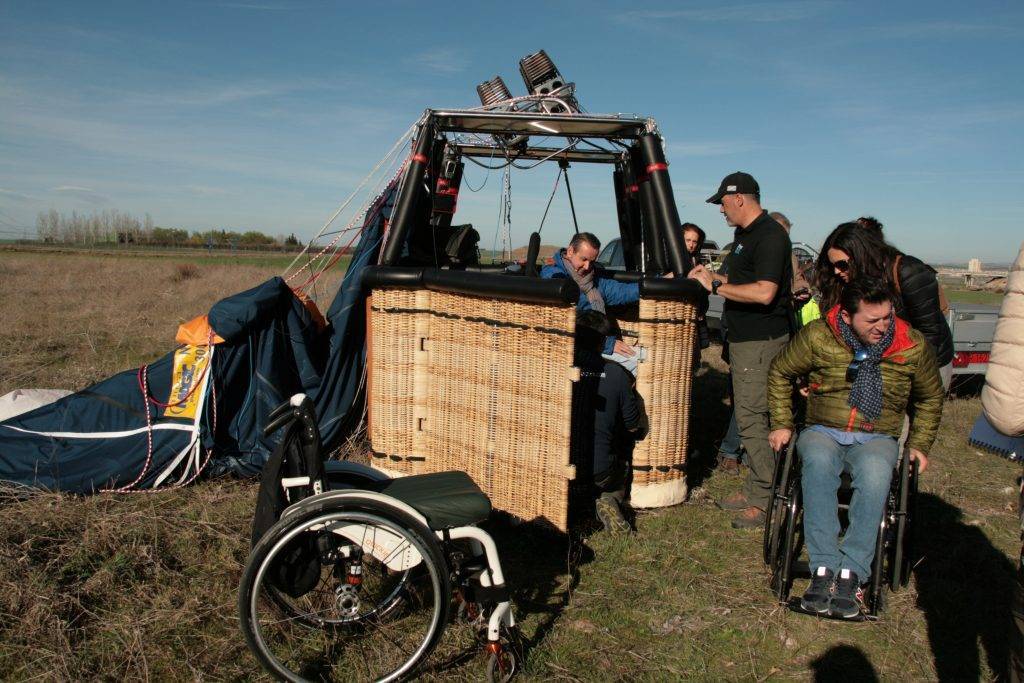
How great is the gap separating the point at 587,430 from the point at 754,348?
3.67 ft

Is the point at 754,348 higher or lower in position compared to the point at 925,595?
higher

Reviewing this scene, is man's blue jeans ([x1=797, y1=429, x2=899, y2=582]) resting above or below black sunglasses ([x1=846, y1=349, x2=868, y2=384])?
below

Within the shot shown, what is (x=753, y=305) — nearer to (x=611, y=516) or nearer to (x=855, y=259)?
(x=855, y=259)

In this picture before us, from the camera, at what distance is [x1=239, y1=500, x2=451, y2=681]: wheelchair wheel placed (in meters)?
2.58

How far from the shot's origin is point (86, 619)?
3107 millimetres

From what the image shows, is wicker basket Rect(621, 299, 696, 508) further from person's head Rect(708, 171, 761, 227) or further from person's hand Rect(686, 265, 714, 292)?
person's head Rect(708, 171, 761, 227)

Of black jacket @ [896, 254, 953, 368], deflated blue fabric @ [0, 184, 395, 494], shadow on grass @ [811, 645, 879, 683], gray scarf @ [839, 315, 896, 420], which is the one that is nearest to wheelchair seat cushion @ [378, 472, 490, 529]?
shadow on grass @ [811, 645, 879, 683]

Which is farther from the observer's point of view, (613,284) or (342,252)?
(342,252)

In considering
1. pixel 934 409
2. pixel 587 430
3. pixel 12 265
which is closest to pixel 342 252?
pixel 587 430

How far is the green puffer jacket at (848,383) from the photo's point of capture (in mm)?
3332

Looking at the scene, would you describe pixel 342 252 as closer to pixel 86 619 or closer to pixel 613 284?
pixel 613 284

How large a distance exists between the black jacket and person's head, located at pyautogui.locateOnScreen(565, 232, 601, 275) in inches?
73.0

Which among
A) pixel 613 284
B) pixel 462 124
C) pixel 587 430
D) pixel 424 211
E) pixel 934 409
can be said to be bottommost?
pixel 587 430

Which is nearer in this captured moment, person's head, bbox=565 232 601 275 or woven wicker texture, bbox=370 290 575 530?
woven wicker texture, bbox=370 290 575 530
